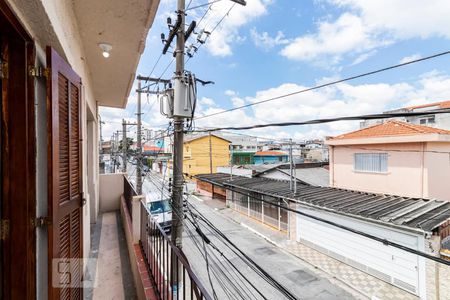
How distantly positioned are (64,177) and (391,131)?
10.2 m

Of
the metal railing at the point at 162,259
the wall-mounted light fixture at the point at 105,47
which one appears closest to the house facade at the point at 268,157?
the metal railing at the point at 162,259

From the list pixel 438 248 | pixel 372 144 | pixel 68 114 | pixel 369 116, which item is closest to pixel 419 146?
pixel 372 144

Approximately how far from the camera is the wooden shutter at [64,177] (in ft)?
4.51

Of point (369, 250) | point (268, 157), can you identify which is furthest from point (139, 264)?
point (268, 157)

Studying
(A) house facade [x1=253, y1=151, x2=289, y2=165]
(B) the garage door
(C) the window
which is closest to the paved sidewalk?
(B) the garage door

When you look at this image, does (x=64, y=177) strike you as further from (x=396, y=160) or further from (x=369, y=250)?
(x=396, y=160)

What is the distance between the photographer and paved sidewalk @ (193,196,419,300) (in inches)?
218

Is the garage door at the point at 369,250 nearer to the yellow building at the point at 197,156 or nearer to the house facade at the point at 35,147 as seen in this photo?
the house facade at the point at 35,147

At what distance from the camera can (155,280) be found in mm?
2115

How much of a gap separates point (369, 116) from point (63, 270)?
94.2 inches

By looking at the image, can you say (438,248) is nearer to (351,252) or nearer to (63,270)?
(351,252)

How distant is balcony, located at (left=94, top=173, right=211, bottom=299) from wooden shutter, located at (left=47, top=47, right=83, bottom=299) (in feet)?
2.11

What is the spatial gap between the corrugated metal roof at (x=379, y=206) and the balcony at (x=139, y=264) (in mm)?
3536

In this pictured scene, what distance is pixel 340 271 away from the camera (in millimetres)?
6527
